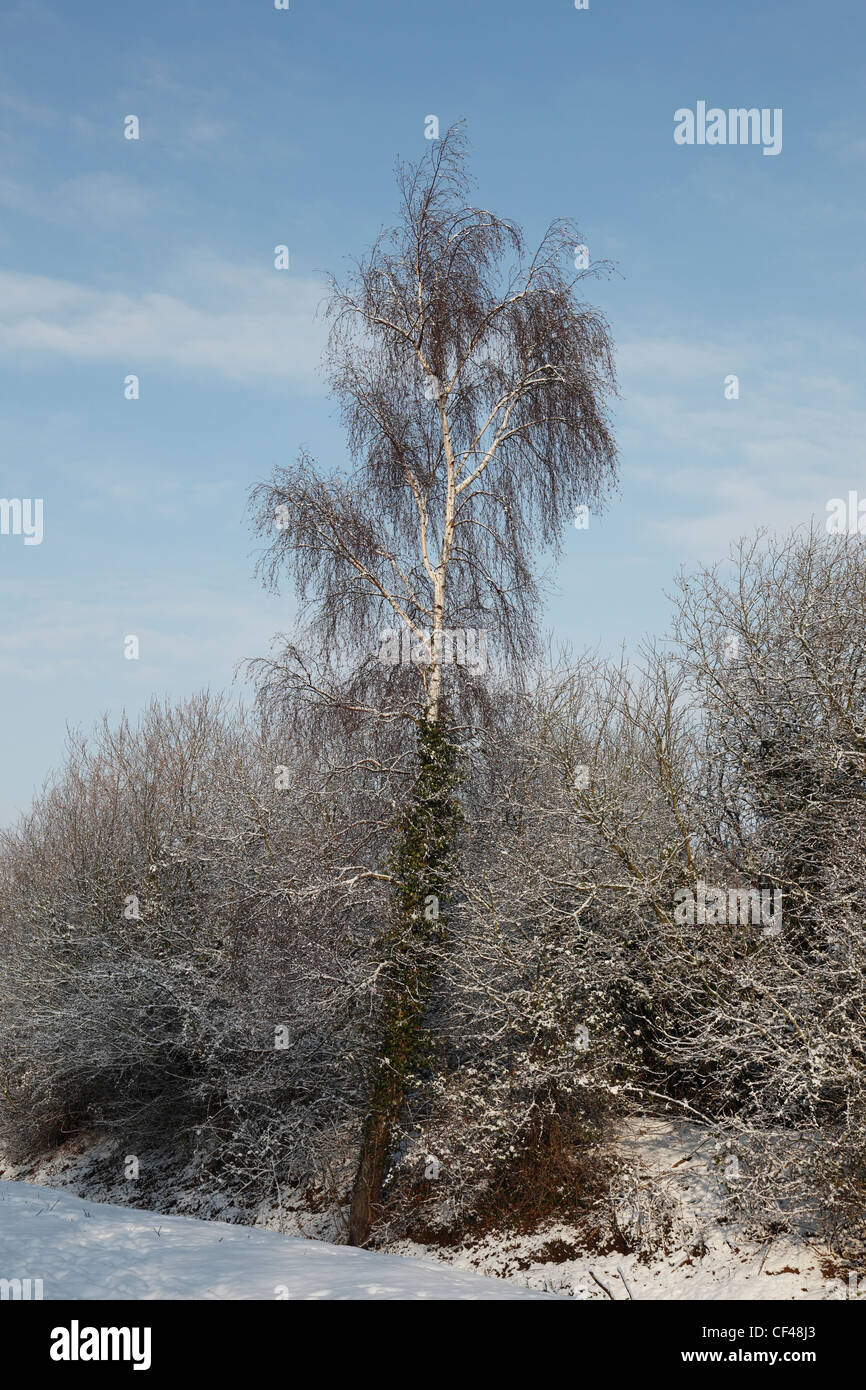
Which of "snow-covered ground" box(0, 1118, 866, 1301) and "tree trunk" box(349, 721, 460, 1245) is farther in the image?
"tree trunk" box(349, 721, 460, 1245)

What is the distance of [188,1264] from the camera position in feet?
27.3

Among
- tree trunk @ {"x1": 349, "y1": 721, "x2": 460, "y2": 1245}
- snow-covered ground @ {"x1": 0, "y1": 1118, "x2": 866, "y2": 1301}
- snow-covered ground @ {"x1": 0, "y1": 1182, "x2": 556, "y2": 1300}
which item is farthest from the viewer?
tree trunk @ {"x1": 349, "y1": 721, "x2": 460, "y2": 1245}

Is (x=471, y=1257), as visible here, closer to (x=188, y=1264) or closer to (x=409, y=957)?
(x=409, y=957)

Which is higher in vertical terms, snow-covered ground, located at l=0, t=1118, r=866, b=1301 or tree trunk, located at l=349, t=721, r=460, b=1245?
tree trunk, located at l=349, t=721, r=460, b=1245

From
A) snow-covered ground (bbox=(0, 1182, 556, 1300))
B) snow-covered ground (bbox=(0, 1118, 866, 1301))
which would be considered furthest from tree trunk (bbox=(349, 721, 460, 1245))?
snow-covered ground (bbox=(0, 1182, 556, 1300))

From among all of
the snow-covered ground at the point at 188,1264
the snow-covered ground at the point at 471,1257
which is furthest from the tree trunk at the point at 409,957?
the snow-covered ground at the point at 188,1264

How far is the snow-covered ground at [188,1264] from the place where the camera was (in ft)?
24.6

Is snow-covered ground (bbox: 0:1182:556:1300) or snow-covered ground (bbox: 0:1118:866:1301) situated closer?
snow-covered ground (bbox: 0:1182:556:1300)

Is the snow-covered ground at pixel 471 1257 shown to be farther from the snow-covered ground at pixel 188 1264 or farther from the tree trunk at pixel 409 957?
the tree trunk at pixel 409 957

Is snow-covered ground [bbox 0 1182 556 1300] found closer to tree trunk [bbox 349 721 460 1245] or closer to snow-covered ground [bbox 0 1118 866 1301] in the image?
snow-covered ground [bbox 0 1118 866 1301]

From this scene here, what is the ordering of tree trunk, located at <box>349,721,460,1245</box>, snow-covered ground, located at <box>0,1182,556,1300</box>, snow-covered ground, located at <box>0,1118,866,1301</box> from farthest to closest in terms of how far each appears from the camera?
tree trunk, located at <box>349,721,460,1245</box> < snow-covered ground, located at <box>0,1118,866,1301</box> < snow-covered ground, located at <box>0,1182,556,1300</box>

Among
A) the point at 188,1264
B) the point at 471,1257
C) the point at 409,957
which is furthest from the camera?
the point at 409,957

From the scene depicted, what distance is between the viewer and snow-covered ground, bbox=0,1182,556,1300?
24.6 feet

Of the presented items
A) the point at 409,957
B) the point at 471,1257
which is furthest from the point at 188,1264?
the point at 409,957
